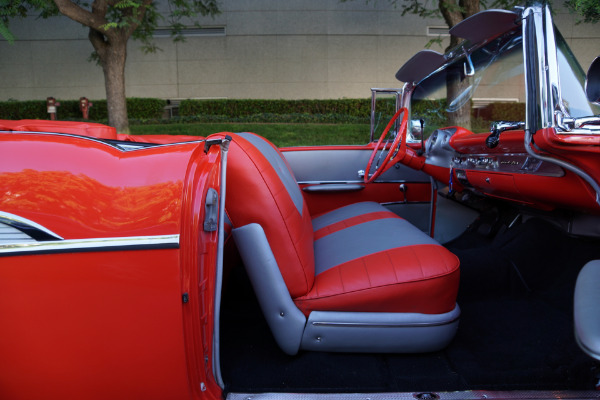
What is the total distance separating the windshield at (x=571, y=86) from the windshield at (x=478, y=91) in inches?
5.9

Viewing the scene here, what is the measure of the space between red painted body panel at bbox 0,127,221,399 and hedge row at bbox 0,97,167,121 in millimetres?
10075

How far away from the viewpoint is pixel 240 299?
6.88 ft

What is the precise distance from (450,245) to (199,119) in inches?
317

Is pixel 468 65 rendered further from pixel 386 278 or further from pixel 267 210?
pixel 267 210

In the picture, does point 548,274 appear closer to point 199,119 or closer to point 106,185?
point 106,185

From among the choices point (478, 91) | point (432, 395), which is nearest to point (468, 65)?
point (478, 91)

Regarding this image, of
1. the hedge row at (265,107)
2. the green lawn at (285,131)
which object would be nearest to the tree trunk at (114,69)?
the green lawn at (285,131)

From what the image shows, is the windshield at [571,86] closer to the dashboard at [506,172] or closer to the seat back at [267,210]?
the dashboard at [506,172]

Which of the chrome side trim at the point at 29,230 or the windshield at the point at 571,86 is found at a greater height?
the windshield at the point at 571,86

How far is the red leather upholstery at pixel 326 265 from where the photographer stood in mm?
1442

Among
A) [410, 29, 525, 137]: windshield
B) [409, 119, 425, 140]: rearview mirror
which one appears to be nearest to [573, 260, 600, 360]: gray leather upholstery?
[410, 29, 525, 137]: windshield

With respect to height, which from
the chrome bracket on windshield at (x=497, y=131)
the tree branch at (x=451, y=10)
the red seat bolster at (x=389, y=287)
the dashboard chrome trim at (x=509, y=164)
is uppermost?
the tree branch at (x=451, y=10)

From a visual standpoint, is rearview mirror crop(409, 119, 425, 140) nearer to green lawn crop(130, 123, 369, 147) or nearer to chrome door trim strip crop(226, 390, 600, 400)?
chrome door trim strip crop(226, 390, 600, 400)

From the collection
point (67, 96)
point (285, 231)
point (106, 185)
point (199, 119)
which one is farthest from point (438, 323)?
point (67, 96)
